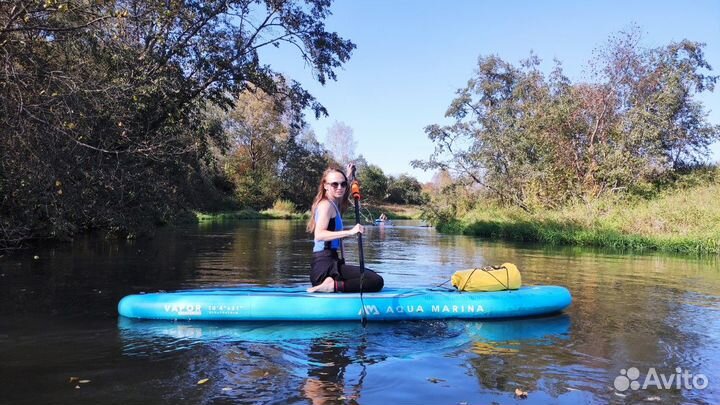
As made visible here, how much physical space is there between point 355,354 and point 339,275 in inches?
54.4

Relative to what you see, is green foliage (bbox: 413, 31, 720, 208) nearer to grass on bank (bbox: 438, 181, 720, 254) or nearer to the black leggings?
grass on bank (bbox: 438, 181, 720, 254)

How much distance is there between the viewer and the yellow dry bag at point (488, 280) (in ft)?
21.1

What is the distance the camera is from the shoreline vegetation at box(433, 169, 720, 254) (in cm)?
1636

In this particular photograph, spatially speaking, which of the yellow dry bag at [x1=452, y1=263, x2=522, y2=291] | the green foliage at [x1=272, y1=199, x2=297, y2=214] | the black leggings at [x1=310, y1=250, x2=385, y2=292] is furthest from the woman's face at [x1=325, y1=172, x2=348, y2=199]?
the green foliage at [x1=272, y1=199, x2=297, y2=214]

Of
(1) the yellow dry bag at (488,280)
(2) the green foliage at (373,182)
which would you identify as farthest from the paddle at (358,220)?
(2) the green foliage at (373,182)

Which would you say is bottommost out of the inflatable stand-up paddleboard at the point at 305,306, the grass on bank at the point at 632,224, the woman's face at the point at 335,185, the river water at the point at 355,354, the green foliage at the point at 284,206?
the river water at the point at 355,354

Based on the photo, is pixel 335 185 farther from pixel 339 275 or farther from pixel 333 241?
pixel 339 275

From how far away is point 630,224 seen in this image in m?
18.0

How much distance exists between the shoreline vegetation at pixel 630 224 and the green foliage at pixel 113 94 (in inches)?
395

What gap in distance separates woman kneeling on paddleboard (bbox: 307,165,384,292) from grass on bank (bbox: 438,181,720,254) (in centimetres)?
1389

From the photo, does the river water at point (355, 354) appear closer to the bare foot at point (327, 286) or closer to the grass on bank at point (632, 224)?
the bare foot at point (327, 286)

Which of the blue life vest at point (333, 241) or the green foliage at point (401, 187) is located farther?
the green foliage at point (401, 187)

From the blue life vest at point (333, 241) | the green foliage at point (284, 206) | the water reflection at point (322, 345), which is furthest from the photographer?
the green foliage at point (284, 206)

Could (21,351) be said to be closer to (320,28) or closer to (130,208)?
(130,208)
